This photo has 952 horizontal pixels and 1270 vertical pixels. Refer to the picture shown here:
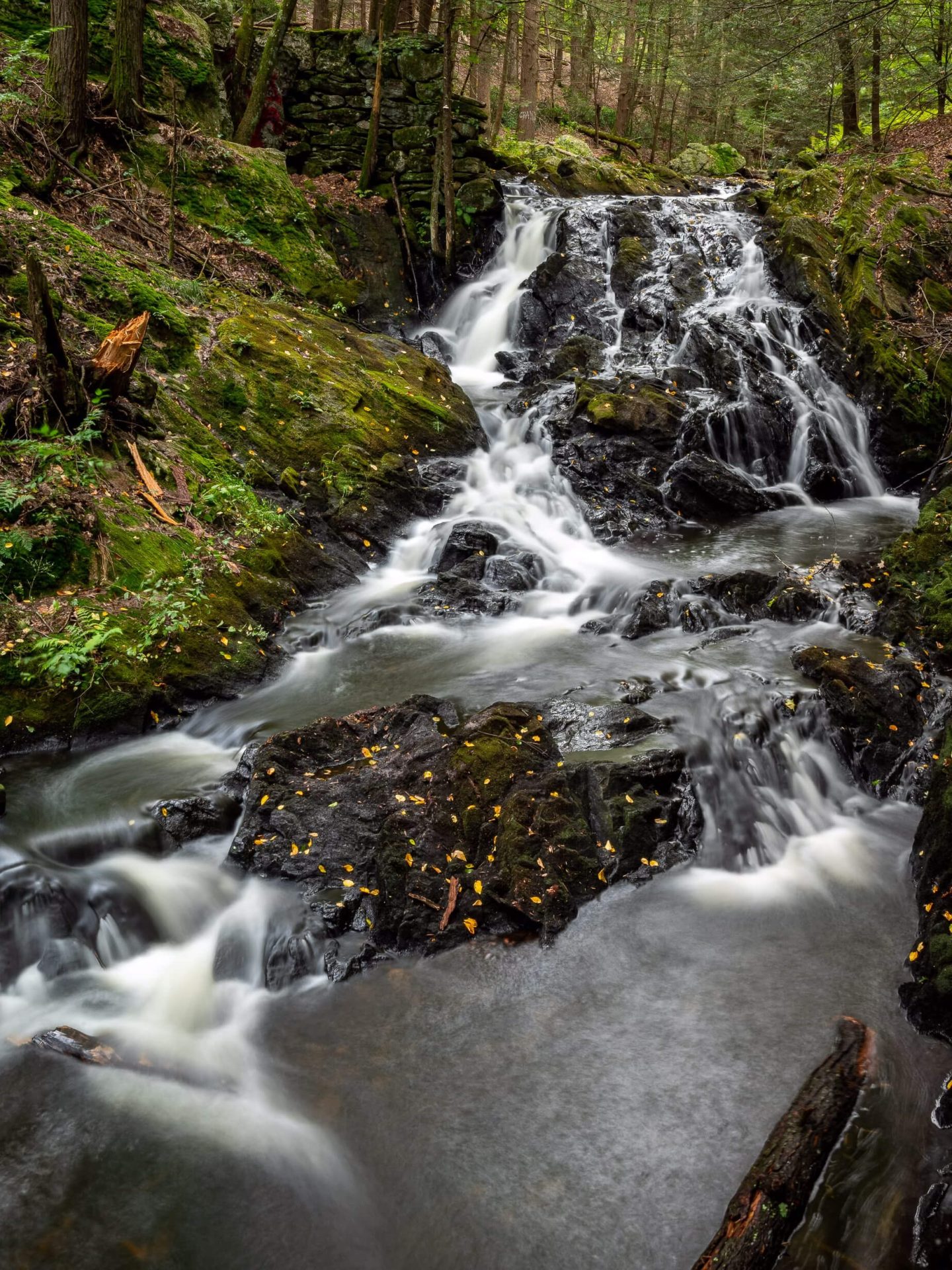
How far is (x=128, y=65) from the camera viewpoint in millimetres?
10695

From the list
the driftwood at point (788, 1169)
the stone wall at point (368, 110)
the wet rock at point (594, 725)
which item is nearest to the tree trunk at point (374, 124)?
the stone wall at point (368, 110)

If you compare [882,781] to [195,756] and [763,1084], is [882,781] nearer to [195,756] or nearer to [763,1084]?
[763,1084]

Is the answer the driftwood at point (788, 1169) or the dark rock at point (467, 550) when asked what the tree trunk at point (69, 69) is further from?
the driftwood at point (788, 1169)

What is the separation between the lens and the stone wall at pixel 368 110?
47.7 ft

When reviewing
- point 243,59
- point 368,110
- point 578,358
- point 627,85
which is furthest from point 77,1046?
point 627,85

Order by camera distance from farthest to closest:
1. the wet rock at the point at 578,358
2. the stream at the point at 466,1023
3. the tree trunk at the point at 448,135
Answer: the tree trunk at the point at 448,135 → the wet rock at the point at 578,358 → the stream at the point at 466,1023

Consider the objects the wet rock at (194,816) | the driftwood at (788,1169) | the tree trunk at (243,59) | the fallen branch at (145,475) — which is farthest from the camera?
the tree trunk at (243,59)

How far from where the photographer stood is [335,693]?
265 inches

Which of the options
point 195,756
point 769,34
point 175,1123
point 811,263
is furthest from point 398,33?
point 175,1123

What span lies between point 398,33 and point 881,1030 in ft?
56.9

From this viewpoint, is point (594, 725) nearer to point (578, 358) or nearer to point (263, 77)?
point (578, 358)

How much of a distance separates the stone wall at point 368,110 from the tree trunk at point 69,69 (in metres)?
5.51

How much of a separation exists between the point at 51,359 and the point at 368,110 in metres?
11.0

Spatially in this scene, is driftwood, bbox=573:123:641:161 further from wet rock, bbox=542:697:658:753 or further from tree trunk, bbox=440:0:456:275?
wet rock, bbox=542:697:658:753
